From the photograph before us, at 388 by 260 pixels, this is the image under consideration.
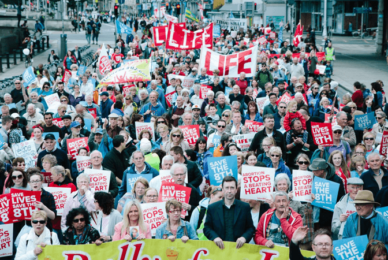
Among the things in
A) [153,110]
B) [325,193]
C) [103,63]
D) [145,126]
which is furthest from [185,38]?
[325,193]

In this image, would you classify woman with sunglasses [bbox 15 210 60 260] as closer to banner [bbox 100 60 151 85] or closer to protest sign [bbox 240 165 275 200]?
protest sign [bbox 240 165 275 200]

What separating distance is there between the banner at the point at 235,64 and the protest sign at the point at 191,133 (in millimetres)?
5540

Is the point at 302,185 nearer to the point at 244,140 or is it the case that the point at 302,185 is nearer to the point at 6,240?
the point at 244,140

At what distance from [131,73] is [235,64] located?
9.31 ft

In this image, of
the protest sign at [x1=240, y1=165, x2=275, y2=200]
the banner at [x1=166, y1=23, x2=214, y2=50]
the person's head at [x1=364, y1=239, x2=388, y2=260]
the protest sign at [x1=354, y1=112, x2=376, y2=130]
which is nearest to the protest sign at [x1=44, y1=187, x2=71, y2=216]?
the protest sign at [x1=240, y1=165, x2=275, y2=200]

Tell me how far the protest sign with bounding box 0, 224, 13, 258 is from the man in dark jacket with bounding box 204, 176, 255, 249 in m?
2.59

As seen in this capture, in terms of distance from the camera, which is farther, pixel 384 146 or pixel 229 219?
pixel 384 146

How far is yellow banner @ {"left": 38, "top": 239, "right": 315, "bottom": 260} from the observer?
6.54 m

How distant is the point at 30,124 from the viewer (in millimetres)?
12922

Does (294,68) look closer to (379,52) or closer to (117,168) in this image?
(117,168)

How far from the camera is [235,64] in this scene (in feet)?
54.5

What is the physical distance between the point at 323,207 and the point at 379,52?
37.0 m

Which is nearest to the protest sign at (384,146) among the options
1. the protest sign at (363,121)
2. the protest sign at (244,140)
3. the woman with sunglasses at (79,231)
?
the protest sign at (244,140)

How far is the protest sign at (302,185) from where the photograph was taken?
7727mm
